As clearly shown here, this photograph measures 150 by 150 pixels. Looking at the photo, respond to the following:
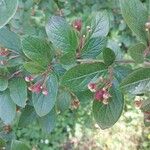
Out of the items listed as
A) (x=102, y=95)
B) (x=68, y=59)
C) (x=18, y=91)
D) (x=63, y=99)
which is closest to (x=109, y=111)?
(x=102, y=95)

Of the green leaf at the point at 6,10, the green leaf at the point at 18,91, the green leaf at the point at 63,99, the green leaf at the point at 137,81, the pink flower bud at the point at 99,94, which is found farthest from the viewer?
the green leaf at the point at 63,99

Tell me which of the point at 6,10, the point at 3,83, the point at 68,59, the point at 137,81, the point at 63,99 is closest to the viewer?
the point at 6,10

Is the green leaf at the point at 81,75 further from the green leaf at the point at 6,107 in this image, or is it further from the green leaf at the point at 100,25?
the green leaf at the point at 6,107

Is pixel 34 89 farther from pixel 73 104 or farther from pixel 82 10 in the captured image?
pixel 82 10

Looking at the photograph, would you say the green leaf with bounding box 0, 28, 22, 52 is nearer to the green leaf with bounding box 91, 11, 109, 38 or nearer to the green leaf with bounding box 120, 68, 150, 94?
the green leaf with bounding box 91, 11, 109, 38

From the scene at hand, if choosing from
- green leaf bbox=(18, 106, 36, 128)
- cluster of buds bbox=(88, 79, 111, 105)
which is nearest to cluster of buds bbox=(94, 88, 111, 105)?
cluster of buds bbox=(88, 79, 111, 105)

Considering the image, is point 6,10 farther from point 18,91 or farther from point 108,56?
point 18,91

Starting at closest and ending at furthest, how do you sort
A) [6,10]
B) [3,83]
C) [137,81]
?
[6,10] < [137,81] < [3,83]

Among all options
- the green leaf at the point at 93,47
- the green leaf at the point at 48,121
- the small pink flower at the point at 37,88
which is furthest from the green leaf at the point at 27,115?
the green leaf at the point at 93,47
